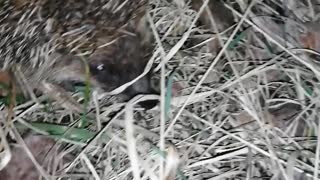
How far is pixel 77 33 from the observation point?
176 cm

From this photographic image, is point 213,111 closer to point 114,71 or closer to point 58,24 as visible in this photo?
point 114,71

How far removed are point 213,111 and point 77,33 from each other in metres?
0.38

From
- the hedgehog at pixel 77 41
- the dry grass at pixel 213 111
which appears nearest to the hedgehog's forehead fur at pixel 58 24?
the hedgehog at pixel 77 41

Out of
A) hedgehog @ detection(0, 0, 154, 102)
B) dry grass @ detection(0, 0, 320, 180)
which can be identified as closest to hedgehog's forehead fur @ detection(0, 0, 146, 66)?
hedgehog @ detection(0, 0, 154, 102)

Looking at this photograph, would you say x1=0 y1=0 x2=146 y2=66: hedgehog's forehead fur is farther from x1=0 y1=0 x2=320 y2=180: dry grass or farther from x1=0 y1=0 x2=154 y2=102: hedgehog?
x1=0 y1=0 x2=320 y2=180: dry grass

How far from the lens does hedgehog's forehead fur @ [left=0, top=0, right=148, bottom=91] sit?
68.8 inches

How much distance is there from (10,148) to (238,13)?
0.68 metres

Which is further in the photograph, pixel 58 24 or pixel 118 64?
pixel 118 64

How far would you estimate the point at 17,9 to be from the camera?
1764 millimetres

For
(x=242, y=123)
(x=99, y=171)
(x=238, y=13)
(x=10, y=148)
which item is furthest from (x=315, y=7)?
(x=10, y=148)

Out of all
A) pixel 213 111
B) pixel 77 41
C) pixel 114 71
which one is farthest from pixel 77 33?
pixel 213 111

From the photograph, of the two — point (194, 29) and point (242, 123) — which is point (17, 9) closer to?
point (194, 29)

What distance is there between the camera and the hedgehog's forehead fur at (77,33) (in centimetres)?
175

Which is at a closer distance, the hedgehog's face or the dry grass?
the dry grass
